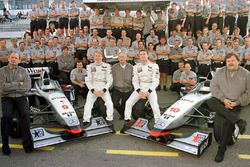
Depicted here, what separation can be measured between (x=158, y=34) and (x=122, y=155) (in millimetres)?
7492

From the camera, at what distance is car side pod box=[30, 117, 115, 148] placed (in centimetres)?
572

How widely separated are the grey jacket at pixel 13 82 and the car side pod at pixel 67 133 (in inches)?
31.0

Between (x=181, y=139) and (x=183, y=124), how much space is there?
37.8 inches

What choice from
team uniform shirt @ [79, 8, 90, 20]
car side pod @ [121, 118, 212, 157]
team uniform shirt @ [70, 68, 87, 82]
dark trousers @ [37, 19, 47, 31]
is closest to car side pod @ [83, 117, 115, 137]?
car side pod @ [121, 118, 212, 157]

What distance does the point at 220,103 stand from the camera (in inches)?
213

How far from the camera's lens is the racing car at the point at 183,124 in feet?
17.8

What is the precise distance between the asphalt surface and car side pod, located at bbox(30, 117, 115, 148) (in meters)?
0.15

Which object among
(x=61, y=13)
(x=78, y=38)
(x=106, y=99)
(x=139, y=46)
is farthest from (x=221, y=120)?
(x=61, y=13)

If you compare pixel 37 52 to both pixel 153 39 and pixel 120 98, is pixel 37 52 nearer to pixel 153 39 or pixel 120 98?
pixel 153 39

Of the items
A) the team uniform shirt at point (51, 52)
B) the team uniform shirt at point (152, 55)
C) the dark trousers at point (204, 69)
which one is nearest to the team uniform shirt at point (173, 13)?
the team uniform shirt at point (152, 55)

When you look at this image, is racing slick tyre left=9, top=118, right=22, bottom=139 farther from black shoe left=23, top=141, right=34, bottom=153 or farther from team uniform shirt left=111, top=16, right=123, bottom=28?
team uniform shirt left=111, top=16, right=123, bottom=28

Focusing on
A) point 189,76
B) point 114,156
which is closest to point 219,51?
point 189,76

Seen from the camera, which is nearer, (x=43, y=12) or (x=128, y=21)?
(x=128, y=21)

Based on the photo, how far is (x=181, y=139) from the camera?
5.58 metres
